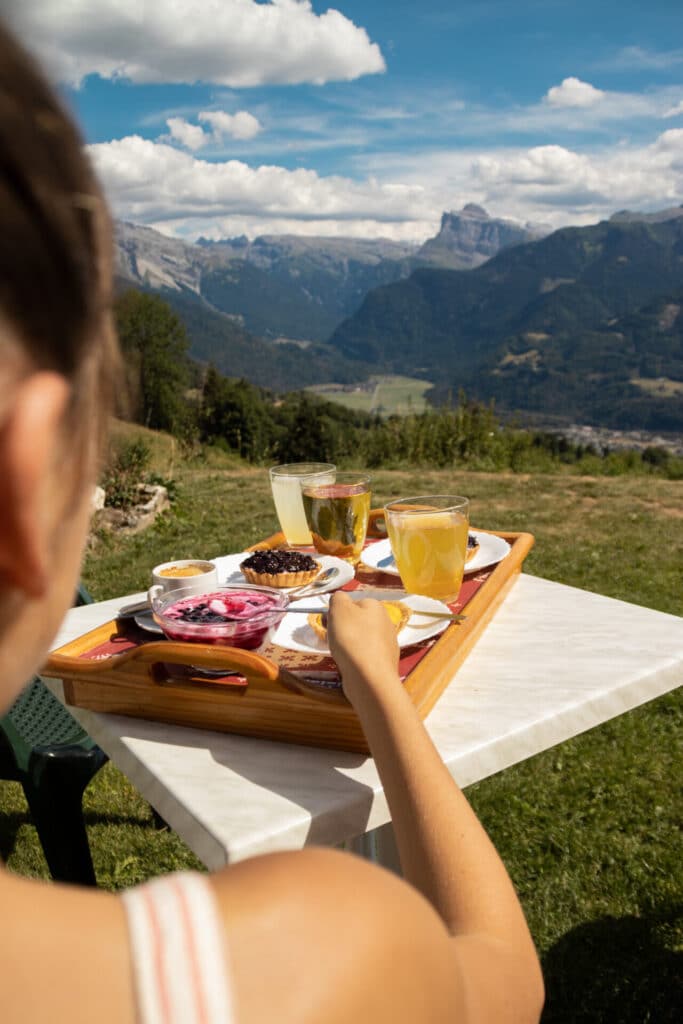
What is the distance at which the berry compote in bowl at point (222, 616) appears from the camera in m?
1.50

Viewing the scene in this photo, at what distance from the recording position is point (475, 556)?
2164 millimetres

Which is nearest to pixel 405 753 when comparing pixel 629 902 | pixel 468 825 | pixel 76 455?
pixel 468 825

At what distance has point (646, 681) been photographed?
1.56 m

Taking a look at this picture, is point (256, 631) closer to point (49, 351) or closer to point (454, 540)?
point (454, 540)

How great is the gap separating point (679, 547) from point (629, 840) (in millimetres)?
5300

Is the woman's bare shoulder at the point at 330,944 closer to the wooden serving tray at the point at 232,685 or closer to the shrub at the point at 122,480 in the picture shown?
the wooden serving tray at the point at 232,685

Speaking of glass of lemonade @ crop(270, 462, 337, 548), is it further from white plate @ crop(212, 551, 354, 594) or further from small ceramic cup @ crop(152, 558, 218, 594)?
small ceramic cup @ crop(152, 558, 218, 594)

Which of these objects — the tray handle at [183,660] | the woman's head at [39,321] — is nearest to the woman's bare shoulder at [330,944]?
the woman's head at [39,321]

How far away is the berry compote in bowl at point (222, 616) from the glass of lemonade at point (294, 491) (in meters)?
0.65

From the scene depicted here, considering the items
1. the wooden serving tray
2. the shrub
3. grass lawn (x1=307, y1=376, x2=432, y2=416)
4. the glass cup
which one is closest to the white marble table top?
the wooden serving tray

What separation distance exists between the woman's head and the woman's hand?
0.76m

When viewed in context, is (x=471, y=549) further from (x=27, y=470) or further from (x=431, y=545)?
(x=27, y=470)

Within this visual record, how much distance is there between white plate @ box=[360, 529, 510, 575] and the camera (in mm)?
2102

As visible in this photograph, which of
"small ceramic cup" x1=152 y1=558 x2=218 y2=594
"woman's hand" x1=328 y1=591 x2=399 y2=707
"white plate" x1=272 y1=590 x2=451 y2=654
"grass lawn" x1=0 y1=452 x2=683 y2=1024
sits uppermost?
"woman's hand" x1=328 y1=591 x2=399 y2=707
